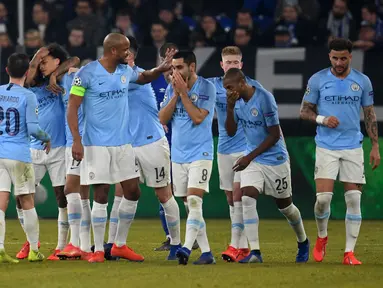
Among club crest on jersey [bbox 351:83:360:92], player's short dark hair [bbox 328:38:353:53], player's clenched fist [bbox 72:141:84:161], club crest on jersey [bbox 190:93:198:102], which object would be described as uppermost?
player's short dark hair [bbox 328:38:353:53]

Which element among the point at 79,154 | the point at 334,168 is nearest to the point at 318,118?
the point at 334,168

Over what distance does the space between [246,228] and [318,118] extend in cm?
136

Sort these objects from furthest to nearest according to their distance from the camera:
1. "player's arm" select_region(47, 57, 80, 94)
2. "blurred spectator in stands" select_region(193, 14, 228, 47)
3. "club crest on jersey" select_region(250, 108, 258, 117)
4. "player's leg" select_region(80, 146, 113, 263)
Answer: "blurred spectator in stands" select_region(193, 14, 228, 47) → "player's arm" select_region(47, 57, 80, 94) → "club crest on jersey" select_region(250, 108, 258, 117) → "player's leg" select_region(80, 146, 113, 263)

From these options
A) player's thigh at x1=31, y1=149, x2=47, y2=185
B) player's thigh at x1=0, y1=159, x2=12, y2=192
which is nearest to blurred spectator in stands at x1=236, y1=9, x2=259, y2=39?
player's thigh at x1=31, y1=149, x2=47, y2=185

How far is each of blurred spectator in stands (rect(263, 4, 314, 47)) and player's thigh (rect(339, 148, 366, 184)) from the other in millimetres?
6852

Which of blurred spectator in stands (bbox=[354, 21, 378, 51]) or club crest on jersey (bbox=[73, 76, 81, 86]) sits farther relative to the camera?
blurred spectator in stands (bbox=[354, 21, 378, 51])

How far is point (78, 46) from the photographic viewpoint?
1912 cm

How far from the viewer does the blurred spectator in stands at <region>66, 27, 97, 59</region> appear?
1869 cm

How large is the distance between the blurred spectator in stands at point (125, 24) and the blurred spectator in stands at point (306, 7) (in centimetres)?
248

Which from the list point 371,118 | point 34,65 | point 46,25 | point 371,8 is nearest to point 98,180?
point 34,65

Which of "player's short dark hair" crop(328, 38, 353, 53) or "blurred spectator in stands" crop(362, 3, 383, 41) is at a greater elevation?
"player's short dark hair" crop(328, 38, 353, 53)

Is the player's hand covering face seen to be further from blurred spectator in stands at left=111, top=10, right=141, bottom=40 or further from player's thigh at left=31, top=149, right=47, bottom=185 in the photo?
blurred spectator in stands at left=111, top=10, right=141, bottom=40

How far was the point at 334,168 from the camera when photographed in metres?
12.0

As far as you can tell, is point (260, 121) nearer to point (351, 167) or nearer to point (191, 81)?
point (191, 81)
